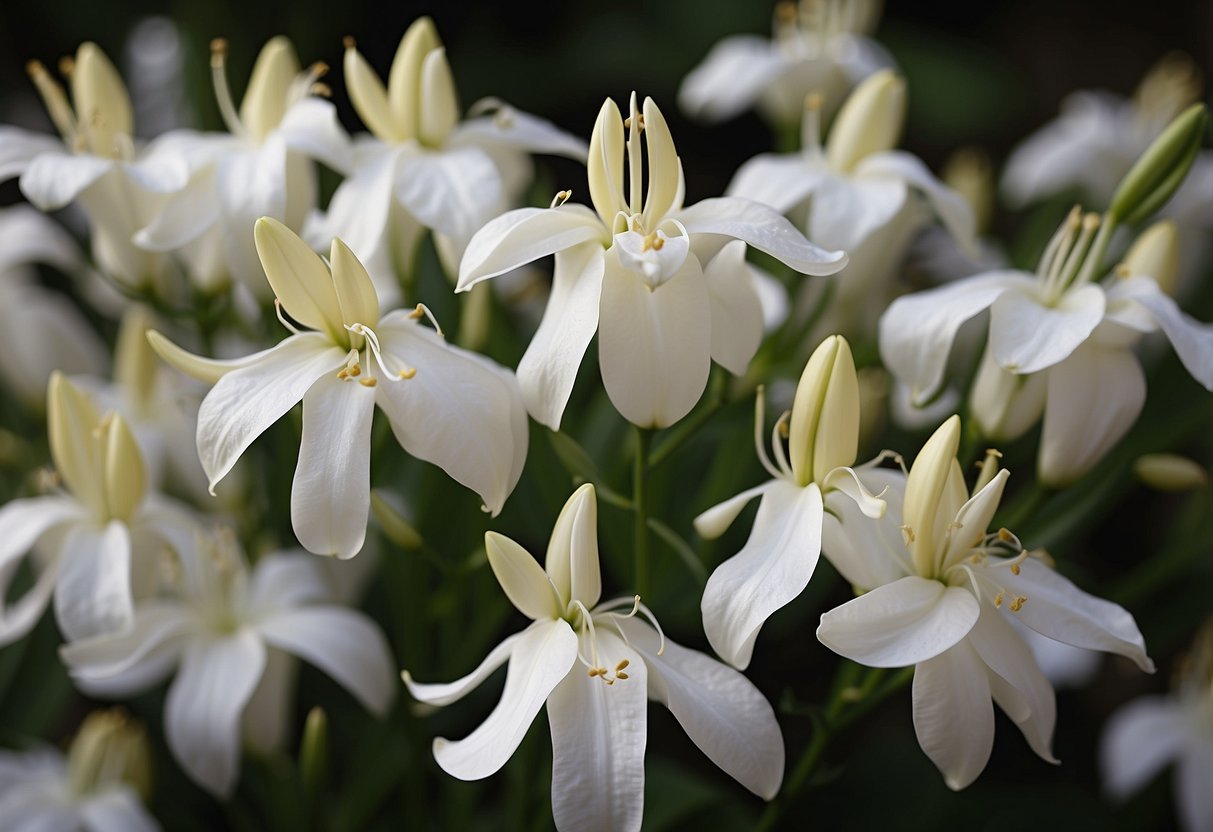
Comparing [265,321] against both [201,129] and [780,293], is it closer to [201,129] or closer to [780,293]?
[780,293]

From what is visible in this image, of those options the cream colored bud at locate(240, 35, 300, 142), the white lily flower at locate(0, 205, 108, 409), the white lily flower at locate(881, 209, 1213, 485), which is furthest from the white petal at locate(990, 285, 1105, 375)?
the white lily flower at locate(0, 205, 108, 409)

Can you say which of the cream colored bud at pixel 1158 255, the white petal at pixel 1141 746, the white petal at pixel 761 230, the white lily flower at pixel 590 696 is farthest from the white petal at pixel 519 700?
the white petal at pixel 1141 746

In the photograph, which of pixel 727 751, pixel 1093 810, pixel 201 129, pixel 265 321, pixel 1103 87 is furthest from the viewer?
pixel 1103 87

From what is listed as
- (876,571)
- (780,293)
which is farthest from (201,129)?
(876,571)

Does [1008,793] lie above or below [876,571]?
below

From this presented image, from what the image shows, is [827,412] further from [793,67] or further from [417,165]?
[793,67]

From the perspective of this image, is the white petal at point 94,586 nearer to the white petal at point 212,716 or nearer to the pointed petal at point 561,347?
the white petal at point 212,716
